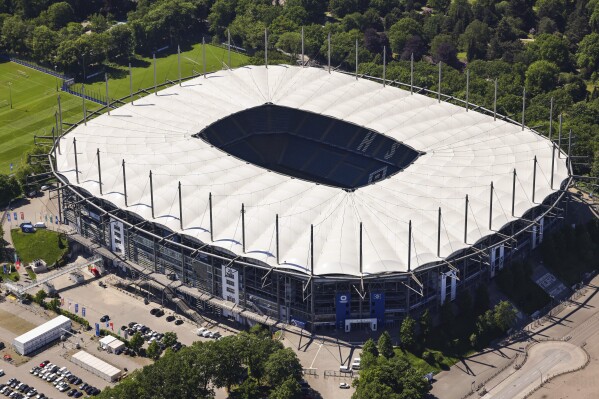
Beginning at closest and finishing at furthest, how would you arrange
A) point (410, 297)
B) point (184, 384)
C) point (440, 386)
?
point (184, 384)
point (440, 386)
point (410, 297)

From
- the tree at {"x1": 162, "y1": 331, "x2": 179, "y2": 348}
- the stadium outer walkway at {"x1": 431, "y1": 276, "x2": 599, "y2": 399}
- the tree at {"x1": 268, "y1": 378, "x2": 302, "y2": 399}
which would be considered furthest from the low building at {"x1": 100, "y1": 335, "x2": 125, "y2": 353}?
the stadium outer walkway at {"x1": 431, "y1": 276, "x2": 599, "y2": 399}

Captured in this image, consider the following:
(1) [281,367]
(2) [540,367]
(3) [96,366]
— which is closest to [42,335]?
(3) [96,366]

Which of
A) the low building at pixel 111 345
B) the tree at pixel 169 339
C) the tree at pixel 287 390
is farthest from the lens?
the low building at pixel 111 345

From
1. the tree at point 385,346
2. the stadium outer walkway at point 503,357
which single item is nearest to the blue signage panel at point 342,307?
the tree at point 385,346

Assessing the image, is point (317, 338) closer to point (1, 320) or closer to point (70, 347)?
point (70, 347)

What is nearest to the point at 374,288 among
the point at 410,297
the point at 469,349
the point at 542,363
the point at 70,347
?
the point at 410,297

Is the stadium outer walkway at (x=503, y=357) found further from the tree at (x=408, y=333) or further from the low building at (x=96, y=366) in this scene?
the low building at (x=96, y=366)
